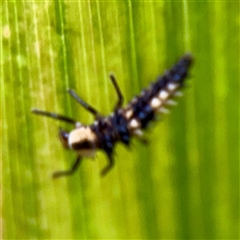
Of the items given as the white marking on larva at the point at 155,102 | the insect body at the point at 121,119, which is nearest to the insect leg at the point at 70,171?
the insect body at the point at 121,119

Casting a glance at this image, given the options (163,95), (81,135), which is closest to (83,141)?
(81,135)

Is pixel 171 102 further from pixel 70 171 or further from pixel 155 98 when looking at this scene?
pixel 70 171

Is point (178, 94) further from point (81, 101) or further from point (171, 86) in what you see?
point (81, 101)

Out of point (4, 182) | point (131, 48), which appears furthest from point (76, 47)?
point (4, 182)

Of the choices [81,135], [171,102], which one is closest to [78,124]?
[81,135]

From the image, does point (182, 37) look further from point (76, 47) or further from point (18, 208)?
point (18, 208)

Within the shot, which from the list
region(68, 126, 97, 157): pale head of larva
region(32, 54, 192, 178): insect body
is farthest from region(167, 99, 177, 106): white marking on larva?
region(68, 126, 97, 157): pale head of larva

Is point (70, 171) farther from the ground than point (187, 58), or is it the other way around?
point (187, 58)
